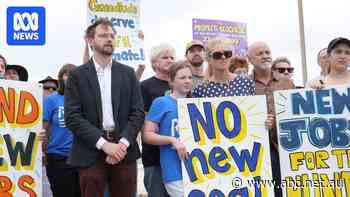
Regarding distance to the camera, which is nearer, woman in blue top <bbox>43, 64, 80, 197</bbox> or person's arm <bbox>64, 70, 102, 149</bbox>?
person's arm <bbox>64, 70, 102, 149</bbox>

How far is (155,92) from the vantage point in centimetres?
512

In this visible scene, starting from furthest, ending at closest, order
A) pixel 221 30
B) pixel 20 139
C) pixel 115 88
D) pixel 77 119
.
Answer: pixel 221 30
pixel 20 139
pixel 115 88
pixel 77 119

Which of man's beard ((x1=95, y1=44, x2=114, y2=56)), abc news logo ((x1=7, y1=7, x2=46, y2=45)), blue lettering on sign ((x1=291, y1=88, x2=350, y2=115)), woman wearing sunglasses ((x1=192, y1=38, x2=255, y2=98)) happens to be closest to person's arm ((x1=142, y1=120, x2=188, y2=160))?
woman wearing sunglasses ((x1=192, y1=38, x2=255, y2=98))

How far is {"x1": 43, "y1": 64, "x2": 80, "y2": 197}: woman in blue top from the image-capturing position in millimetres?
5457

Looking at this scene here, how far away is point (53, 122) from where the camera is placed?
549cm

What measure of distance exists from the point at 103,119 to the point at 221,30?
441 inches

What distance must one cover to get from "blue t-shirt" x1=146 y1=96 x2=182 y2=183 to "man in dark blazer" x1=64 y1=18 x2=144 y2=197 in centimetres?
21

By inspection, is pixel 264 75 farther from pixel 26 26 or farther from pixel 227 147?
pixel 26 26

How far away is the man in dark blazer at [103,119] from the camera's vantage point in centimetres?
419

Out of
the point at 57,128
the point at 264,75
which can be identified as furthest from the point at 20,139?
the point at 264,75

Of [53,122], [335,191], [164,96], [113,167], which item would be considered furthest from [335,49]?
[53,122]

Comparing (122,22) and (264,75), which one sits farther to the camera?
(122,22)

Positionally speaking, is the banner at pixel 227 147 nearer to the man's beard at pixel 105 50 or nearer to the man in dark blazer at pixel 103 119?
the man in dark blazer at pixel 103 119

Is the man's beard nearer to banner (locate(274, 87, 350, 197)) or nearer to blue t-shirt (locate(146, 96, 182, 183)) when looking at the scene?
blue t-shirt (locate(146, 96, 182, 183))
